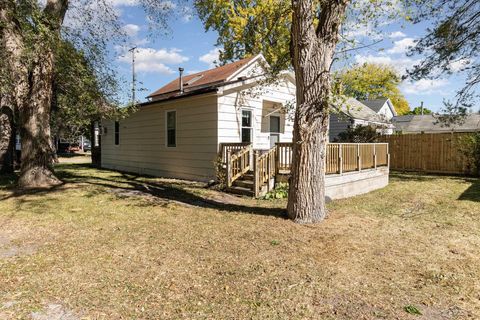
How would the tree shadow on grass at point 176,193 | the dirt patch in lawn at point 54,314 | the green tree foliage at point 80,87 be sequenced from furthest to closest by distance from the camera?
the green tree foliage at point 80,87
the tree shadow on grass at point 176,193
the dirt patch in lawn at point 54,314

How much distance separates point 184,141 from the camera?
11359mm

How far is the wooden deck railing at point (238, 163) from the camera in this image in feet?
29.4

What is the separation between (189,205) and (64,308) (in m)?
4.48

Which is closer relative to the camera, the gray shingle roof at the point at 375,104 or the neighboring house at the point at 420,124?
the neighboring house at the point at 420,124

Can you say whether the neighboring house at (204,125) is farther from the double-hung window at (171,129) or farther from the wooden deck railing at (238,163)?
the wooden deck railing at (238,163)

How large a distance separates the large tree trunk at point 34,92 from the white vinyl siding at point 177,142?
4176 mm

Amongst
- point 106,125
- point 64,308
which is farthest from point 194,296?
point 106,125

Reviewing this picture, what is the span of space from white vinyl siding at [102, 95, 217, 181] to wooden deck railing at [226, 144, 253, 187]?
1179mm

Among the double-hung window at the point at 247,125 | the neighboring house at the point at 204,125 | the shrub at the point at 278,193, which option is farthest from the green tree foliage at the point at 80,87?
the shrub at the point at 278,193

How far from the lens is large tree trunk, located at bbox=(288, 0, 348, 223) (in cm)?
559

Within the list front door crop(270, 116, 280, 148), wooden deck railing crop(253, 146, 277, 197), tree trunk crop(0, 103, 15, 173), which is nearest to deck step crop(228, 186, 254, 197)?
wooden deck railing crop(253, 146, 277, 197)

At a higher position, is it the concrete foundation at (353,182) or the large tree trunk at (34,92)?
the large tree trunk at (34,92)

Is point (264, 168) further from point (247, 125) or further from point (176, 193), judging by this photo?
point (247, 125)

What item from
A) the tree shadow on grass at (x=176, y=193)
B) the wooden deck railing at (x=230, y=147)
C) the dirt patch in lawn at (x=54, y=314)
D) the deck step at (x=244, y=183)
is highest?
the wooden deck railing at (x=230, y=147)
